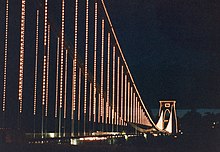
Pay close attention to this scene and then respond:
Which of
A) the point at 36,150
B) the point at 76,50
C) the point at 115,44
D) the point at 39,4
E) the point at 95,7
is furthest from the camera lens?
the point at 115,44

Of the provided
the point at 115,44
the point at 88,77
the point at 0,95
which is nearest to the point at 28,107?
the point at 0,95

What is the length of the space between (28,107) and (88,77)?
5.62 metres

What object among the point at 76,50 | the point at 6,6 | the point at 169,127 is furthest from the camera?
the point at 169,127

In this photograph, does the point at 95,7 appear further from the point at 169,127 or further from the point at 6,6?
the point at 169,127

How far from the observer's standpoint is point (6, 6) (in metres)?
17.7

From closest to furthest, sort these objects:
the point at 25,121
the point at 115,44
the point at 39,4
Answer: the point at 25,121 < the point at 39,4 < the point at 115,44

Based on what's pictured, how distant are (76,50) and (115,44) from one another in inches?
428

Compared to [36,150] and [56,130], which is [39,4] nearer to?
[56,130]

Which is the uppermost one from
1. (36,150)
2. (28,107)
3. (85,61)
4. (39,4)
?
(39,4)

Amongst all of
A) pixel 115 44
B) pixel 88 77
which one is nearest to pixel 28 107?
pixel 88 77

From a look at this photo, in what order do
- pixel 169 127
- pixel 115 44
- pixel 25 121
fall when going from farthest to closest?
pixel 169 127, pixel 115 44, pixel 25 121

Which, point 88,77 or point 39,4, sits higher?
point 39,4

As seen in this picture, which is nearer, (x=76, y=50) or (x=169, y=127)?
(x=76, y=50)

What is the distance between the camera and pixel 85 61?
22.5 meters
